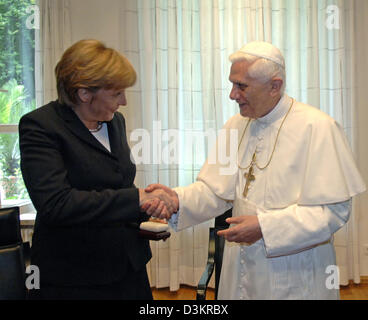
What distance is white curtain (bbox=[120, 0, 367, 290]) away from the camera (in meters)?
3.91

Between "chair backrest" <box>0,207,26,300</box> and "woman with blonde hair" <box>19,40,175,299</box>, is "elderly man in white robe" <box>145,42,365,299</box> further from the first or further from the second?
"chair backrest" <box>0,207,26,300</box>

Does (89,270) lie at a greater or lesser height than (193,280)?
greater

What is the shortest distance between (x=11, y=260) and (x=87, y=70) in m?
1.05

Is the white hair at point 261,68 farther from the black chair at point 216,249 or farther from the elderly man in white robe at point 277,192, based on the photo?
the black chair at point 216,249

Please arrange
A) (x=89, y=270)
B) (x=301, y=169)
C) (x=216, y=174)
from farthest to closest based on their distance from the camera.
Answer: (x=216, y=174)
(x=301, y=169)
(x=89, y=270)

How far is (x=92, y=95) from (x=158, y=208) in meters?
0.59

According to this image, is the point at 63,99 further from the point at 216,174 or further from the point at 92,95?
the point at 216,174

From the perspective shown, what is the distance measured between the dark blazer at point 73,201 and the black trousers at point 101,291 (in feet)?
0.10

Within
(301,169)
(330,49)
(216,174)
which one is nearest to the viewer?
(301,169)

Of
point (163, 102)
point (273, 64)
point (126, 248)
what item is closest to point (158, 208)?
point (126, 248)

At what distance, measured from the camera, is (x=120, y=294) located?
1.69 meters

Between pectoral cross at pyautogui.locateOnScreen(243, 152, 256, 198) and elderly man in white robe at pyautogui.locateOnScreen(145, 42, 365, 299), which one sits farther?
pectoral cross at pyautogui.locateOnScreen(243, 152, 256, 198)

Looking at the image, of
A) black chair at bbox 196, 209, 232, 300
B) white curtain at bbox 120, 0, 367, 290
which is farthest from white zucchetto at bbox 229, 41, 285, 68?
white curtain at bbox 120, 0, 367, 290

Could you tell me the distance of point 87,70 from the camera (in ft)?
5.24
